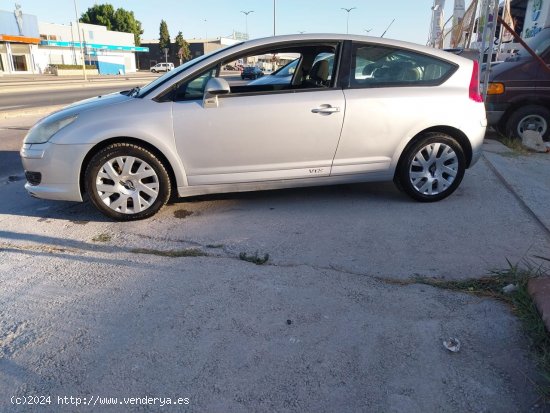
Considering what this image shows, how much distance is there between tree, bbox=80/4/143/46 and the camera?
263 feet

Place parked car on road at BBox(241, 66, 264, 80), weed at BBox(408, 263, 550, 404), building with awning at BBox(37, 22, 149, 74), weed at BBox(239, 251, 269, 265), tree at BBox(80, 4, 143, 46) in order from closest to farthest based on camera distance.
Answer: weed at BBox(408, 263, 550, 404) → weed at BBox(239, 251, 269, 265) → parked car on road at BBox(241, 66, 264, 80) → building with awning at BBox(37, 22, 149, 74) → tree at BBox(80, 4, 143, 46)

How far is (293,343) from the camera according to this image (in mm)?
2449

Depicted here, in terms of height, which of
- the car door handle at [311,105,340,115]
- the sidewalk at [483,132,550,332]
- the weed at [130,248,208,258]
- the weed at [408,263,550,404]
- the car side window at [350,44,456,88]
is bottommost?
the weed at [130,248,208,258]

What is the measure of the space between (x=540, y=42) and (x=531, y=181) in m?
4.10

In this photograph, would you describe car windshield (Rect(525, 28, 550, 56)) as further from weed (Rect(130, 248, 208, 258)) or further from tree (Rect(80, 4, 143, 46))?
tree (Rect(80, 4, 143, 46))

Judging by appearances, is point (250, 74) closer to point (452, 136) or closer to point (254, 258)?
point (452, 136)

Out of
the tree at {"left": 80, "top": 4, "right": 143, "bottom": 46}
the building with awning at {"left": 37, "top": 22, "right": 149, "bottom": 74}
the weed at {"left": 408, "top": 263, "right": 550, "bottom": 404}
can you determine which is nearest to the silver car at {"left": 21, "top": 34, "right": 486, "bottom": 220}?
the weed at {"left": 408, "top": 263, "right": 550, "bottom": 404}

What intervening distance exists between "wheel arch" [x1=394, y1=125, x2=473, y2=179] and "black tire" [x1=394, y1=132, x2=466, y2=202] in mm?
15

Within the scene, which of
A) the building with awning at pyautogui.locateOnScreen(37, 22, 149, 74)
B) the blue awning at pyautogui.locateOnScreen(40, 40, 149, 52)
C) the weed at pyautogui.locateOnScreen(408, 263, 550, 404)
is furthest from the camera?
the building with awning at pyautogui.locateOnScreen(37, 22, 149, 74)

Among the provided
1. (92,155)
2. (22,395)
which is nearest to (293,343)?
(22,395)

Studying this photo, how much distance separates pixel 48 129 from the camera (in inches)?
160

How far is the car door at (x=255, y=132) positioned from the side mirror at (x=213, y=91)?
0.04m

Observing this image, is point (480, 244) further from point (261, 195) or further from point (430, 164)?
point (261, 195)

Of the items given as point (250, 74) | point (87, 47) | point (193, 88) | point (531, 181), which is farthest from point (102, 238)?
point (87, 47)
